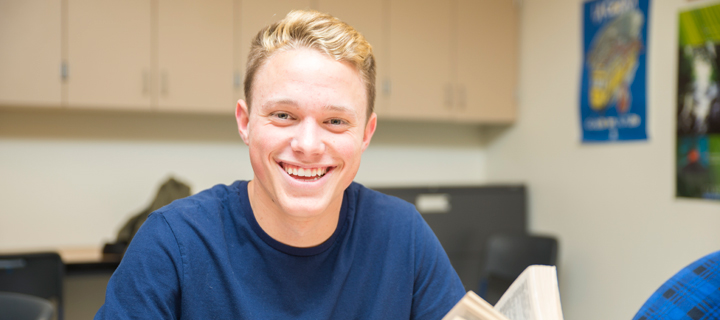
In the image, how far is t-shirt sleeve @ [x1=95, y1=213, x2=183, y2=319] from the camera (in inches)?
33.3

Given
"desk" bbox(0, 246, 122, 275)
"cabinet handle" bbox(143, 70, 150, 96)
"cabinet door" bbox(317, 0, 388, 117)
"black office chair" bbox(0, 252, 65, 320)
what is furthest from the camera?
"cabinet door" bbox(317, 0, 388, 117)

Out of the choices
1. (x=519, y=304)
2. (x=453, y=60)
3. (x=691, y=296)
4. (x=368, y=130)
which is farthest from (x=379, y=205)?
(x=453, y=60)

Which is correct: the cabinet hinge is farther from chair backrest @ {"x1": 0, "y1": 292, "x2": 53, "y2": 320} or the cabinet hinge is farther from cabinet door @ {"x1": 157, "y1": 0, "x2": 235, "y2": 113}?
chair backrest @ {"x1": 0, "y1": 292, "x2": 53, "y2": 320}

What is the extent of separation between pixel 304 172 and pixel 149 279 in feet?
1.02

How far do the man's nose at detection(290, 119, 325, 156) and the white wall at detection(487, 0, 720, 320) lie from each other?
2.06m

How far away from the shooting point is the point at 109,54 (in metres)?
2.58

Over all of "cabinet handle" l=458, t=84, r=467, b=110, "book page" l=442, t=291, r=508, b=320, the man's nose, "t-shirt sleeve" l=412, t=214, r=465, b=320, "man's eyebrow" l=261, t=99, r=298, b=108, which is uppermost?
"cabinet handle" l=458, t=84, r=467, b=110

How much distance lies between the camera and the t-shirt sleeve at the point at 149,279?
2.77 ft

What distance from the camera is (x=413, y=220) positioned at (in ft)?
3.70

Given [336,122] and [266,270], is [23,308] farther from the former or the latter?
[336,122]

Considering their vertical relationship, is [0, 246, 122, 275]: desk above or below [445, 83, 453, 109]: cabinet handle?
below

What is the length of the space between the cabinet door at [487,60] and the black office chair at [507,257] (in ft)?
2.73

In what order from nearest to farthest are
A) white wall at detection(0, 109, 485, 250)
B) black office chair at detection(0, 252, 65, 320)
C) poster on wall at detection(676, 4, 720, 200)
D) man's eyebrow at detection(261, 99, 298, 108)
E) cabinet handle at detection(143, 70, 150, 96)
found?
1. man's eyebrow at detection(261, 99, 298, 108)
2. black office chair at detection(0, 252, 65, 320)
3. poster on wall at detection(676, 4, 720, 200)
4. cabinet handle at detection(143, 70, 150, 96)
5. white wall at detection(0, 109, 485, 250)

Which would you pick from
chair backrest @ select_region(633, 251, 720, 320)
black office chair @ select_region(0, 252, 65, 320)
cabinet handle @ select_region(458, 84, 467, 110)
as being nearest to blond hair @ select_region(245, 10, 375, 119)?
chair backrest @ select_region(633, 251, 720, 320)
